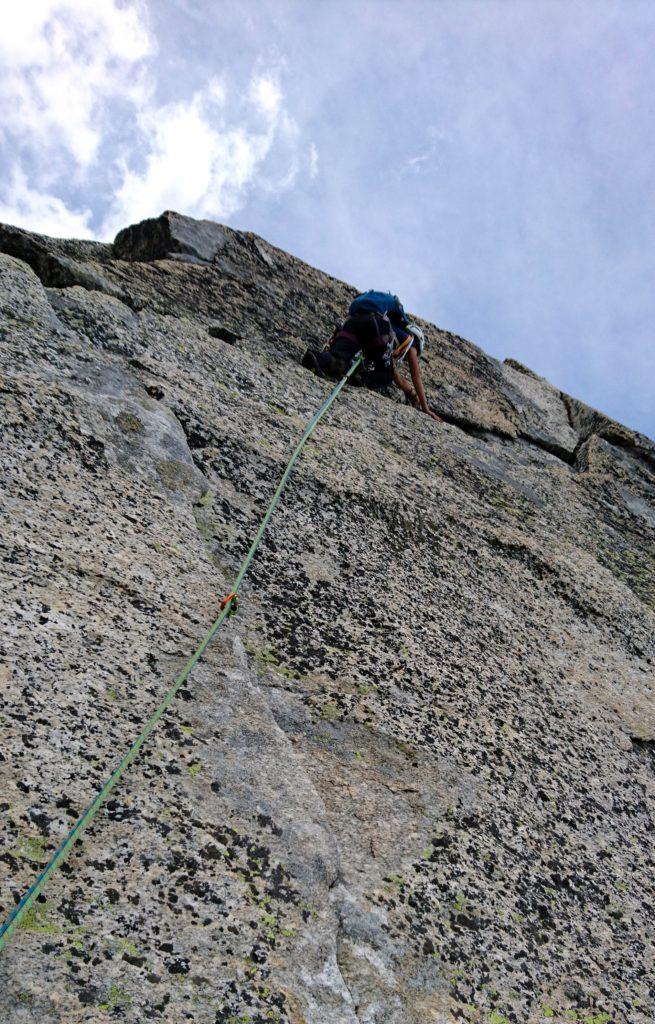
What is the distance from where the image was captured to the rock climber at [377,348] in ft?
18.7

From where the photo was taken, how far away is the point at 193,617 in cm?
305

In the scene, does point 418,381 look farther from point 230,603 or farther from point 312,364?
point 230,603

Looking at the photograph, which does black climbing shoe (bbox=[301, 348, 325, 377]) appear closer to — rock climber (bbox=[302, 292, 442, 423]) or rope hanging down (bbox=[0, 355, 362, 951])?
rock climber (bbox=[302, 292, 442, 423])

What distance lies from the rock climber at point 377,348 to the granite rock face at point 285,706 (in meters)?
0.40

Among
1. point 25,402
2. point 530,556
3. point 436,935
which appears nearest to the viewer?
point 436,935

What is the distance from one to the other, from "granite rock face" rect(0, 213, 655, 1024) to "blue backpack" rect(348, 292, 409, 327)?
55.4 inches

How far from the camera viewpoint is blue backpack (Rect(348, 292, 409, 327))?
21.2ft

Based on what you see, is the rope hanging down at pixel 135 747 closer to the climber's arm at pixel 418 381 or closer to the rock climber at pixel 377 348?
the rock climber at pixel 377 348

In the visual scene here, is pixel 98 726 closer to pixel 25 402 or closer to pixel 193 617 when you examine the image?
pixel 193 617

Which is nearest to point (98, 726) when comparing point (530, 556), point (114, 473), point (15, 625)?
point (15, 625)

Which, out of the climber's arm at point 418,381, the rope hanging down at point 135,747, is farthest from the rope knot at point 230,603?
the climber's arm at point 418,381

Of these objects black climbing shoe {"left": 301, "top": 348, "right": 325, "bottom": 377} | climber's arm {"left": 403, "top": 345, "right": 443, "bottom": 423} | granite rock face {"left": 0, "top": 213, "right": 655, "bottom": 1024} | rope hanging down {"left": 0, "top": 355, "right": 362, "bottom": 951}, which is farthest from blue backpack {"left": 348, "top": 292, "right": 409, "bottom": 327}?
rope hanging down {"left": 0, "top": 355, "right": 362, "bottom": 951}

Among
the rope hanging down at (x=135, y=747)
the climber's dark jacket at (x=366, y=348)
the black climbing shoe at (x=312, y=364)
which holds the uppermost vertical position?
the climber's dark jacket at (x=366, y=348)

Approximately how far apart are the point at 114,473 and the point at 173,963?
2.10 meters
